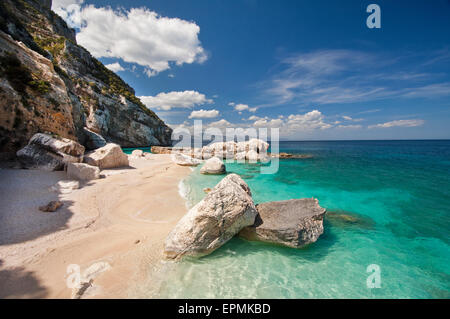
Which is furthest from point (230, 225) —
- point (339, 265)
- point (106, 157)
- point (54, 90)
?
point (54, 90)

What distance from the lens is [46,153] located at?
9898 mm

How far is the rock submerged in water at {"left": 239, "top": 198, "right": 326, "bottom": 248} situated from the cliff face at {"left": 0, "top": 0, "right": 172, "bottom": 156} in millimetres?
15185

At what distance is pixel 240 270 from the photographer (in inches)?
193

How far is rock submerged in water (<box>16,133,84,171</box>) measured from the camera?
31.0 feet

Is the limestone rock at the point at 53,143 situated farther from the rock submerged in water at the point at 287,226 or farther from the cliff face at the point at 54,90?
the rock submerged in water at the point at 287,226

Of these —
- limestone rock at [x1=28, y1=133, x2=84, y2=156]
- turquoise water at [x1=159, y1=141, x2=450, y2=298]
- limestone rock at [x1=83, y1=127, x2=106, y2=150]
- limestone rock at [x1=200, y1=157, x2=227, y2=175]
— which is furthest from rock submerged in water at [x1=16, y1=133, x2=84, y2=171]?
limestone rock at [x1=200, y1=157, x2=227, y2=175]

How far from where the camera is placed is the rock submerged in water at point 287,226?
19.1 feet

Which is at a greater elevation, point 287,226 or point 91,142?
point 91,142

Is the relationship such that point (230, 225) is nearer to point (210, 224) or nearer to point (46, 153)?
point (210, 224)

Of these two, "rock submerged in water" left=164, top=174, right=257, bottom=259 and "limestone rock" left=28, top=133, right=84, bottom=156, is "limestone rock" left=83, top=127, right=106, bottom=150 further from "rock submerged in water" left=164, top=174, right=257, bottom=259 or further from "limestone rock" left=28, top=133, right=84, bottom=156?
"rock submerged in water" left=164, top=174, right=257, bottom=259

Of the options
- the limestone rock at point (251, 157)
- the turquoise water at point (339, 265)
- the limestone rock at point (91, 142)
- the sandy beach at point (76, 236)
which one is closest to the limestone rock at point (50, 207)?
the sandy beach at point (76, 236)

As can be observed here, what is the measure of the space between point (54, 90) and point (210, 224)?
17.0m
